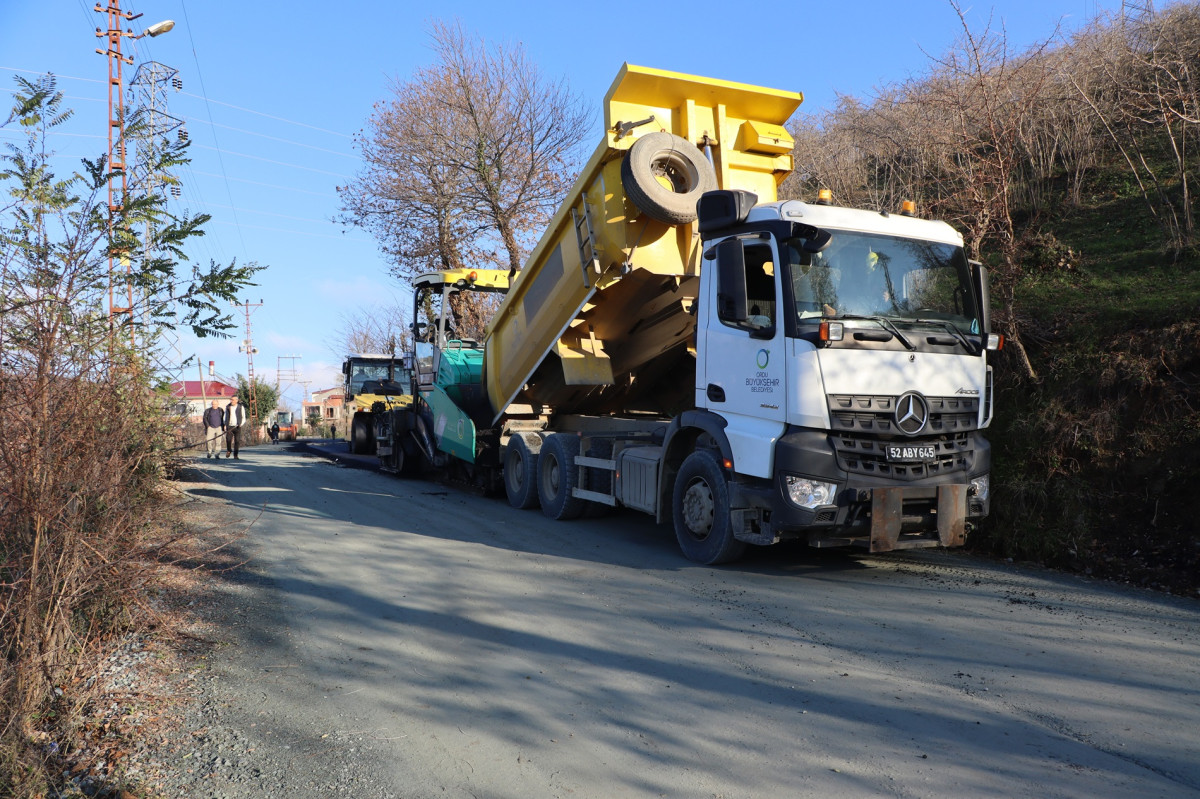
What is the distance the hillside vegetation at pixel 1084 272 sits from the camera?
7.44 meters

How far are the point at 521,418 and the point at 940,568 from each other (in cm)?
591

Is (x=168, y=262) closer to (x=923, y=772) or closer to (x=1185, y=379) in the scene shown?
(x=923, y=772)

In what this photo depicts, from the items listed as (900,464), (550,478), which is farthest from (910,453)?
(550,478)

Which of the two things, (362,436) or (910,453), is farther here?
(362,436)

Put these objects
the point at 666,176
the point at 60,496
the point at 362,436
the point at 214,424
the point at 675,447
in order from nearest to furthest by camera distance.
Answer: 1. the point at 60,496
2. the point at 675,447
3. the point at 666,176
4. the point at 214,424
5. the point at 362,436

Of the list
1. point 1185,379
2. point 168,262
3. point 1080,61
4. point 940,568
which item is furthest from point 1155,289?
point 168,262

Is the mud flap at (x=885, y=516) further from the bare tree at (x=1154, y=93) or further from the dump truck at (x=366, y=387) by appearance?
the dump truck at (x=366, y=387)

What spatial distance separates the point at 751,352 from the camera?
6.90 m

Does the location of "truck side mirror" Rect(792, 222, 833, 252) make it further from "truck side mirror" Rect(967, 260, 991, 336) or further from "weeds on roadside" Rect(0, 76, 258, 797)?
"weeds on roadside" Rect(0, 76, 258, 797)

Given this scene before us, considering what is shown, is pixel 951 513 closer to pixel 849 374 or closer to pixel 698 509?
pixel 849 374

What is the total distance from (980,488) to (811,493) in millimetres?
1649

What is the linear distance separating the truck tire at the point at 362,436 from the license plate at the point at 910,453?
1917cm

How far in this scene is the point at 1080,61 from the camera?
13.8 metres

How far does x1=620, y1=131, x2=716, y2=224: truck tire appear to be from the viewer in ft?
25.3
